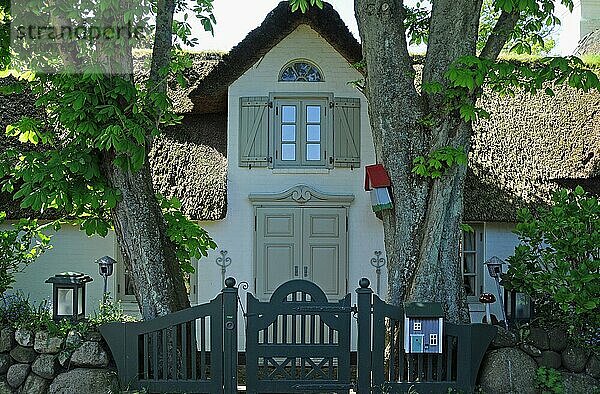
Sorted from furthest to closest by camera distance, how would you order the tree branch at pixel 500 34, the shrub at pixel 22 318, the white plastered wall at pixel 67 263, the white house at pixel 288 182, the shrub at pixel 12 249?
the white plastered wall at pixel 67 263, the white house at pixel 288 182, the shrub at pixel 12 249, the tree branch at pixel 500 34, the shrub at pixel 22 318

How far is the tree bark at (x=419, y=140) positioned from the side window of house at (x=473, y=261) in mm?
3347

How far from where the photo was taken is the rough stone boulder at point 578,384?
7.51 meters

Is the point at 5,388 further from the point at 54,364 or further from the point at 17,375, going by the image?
the point at 54,364

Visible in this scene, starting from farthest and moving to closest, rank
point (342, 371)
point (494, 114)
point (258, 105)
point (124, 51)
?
point (494, 114)
point (258, 105)
point (124, 51)
point (342, 371)

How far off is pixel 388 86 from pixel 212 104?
379cm

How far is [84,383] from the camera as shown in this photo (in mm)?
7484

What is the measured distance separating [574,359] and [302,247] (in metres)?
4.31

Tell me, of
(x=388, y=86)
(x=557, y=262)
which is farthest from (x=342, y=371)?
(x=388, y=86)

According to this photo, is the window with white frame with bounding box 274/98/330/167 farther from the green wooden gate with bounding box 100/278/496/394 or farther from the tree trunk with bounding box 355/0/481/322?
the green wooden gate with bounding box 100/278/496/394

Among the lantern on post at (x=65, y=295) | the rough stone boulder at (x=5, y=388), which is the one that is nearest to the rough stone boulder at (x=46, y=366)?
the rough stone boulder at (x=5, y=388)

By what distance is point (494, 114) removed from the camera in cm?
1195

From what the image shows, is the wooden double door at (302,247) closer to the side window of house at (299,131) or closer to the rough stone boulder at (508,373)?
the side window of house at (299,131)

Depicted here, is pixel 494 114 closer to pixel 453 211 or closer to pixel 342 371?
pixel 453 211

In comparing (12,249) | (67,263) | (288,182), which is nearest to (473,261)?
(288,182)
